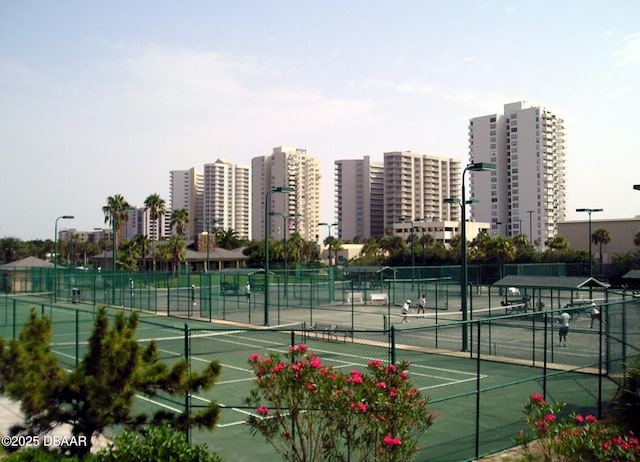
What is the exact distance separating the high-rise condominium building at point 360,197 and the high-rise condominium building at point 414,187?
7.92m

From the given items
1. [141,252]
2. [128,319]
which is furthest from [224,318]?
[141,252]

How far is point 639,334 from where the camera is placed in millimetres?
16094

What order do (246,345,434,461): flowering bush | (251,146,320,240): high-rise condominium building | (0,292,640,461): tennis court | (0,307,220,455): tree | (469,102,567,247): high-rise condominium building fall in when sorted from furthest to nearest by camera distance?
(251,146,320,240): high-rise condominium building < (469,102,567,247): high-rise condominium building < (0,292,640,461): tennis court < (0,307,220,455): tree < (246,345,434,461): flowering bush

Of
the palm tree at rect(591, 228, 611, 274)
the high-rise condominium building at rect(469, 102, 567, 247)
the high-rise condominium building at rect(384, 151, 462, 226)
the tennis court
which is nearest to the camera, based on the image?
the tennis court

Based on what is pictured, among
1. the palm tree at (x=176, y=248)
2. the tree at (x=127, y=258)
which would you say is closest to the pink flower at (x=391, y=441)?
the tree at (x=127, y=258)

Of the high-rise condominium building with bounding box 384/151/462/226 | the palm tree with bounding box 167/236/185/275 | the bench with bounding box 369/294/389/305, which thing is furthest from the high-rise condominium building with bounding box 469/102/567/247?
the bench with bounding box 369/294/389/305

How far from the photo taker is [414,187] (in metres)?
183

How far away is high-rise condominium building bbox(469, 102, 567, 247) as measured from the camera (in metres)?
139

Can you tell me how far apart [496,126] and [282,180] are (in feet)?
232

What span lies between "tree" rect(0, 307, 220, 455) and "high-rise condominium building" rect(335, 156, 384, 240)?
184 m

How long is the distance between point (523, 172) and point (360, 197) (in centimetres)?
6429

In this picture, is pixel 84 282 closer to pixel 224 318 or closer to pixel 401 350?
pixel 224 318

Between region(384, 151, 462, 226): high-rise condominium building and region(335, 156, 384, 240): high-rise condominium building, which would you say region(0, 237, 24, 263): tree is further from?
region(335, 156, 384, 240): high-rise condominium building

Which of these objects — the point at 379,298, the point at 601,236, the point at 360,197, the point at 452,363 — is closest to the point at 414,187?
the point at 360,197
